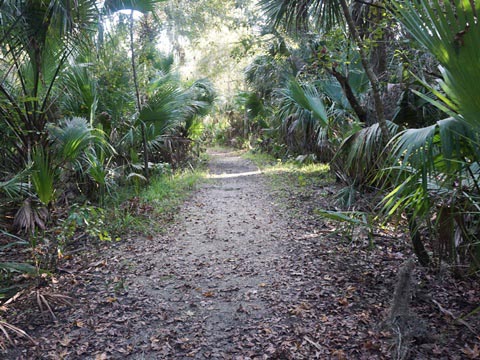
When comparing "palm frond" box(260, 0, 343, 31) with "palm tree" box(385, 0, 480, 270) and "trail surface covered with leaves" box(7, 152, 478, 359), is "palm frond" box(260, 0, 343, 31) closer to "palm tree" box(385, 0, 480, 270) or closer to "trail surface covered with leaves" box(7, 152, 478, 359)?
"palm tree" box(385, 0, 480, 270)

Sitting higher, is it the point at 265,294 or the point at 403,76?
the point at 403,76

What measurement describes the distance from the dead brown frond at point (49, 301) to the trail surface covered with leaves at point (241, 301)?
4 centimetres

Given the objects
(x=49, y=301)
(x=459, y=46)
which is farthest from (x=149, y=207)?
(x=459, y=46)

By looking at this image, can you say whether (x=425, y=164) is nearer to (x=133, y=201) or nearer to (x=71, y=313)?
(x=71, y=313)

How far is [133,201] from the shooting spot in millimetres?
6551

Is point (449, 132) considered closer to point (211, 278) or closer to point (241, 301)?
point (241, 301)

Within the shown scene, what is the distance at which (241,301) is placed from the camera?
147 inches

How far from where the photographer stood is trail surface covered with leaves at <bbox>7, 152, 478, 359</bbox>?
296cm

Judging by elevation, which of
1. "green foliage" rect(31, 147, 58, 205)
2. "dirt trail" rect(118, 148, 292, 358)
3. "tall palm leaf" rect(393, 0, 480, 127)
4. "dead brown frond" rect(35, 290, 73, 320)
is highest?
"tall palm leaf" rect(393, 0, 480, 127)

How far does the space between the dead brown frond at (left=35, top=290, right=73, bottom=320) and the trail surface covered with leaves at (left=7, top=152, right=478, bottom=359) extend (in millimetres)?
41

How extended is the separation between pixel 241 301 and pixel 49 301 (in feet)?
5.94

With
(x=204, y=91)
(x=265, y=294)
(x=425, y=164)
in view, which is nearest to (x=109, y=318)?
(x=265, y=294)

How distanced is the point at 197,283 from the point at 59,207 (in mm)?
3174

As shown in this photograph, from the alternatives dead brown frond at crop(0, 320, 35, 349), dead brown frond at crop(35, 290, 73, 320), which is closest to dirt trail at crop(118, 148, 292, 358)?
dead brown frond at crop(35, 290, 73, 320)
